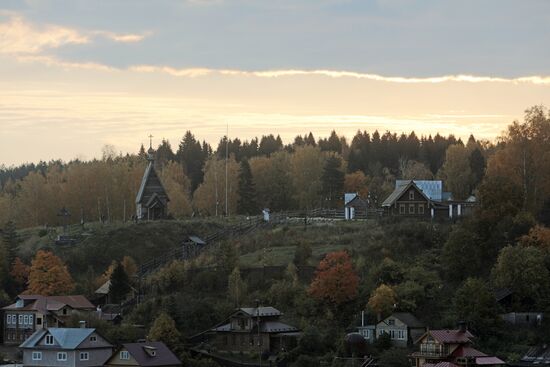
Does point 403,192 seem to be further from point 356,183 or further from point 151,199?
point 356,183

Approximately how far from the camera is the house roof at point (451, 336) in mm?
63312

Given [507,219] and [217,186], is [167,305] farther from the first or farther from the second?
→ [217,186]

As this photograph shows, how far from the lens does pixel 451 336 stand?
63875 mm

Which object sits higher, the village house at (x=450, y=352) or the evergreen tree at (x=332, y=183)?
the evergreen tree at (x=332, y=183)

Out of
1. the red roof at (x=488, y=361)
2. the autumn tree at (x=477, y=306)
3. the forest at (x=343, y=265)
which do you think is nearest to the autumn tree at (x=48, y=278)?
the forest at (x=343, y=265)

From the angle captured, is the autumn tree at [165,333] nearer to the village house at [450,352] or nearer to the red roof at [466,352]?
the village house at [450,352]

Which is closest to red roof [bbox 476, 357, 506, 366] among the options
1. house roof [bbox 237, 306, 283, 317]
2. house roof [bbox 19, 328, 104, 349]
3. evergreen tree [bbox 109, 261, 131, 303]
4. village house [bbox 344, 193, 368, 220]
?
house roof [bbox 237, 306, 283, 317]

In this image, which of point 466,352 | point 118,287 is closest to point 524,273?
point 466,352

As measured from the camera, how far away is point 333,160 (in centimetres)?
13088

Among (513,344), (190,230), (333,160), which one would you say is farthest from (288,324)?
(333,160)

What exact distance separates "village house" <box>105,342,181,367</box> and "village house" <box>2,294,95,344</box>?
1375cm

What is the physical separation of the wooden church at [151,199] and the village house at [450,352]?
5209 centimetres

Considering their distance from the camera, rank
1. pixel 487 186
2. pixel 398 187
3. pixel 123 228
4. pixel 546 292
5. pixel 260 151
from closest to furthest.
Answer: pixel 546 292, pixel 487 186, pixel 398 187, pixel 123 228, pixel 260 151

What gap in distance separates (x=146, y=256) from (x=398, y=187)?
22.2 metres
